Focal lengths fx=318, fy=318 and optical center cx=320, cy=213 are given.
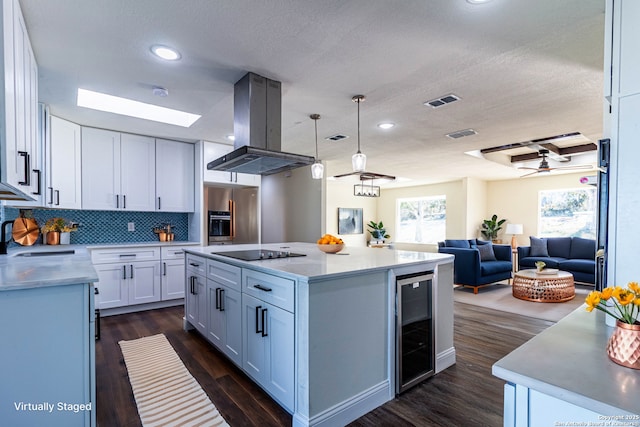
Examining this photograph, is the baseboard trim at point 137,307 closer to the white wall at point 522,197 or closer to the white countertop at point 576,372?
the white countertop at point 576,372

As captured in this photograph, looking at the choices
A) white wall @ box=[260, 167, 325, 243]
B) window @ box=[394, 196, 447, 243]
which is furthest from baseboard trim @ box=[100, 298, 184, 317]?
window @ box=[394, 196, 447, 243]

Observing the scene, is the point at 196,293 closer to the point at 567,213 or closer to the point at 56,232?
the point at 56,232

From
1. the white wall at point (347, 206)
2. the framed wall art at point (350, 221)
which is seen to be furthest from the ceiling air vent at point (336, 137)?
the framed wall art at point (350, 221)

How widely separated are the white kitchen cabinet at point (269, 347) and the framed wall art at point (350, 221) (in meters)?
7.43

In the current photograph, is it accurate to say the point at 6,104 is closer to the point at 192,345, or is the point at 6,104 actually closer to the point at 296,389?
the point at 296,389

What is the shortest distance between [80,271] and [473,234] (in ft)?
27.1

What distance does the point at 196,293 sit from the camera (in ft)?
10.4

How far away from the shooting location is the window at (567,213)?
21.9 ft

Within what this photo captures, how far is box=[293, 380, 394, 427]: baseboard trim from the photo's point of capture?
175 cm

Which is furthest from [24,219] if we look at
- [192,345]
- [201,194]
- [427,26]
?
A: [427,26]

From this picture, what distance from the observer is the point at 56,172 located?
143 inches

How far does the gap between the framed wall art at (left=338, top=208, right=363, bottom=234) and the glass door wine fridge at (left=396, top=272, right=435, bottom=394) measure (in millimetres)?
7182

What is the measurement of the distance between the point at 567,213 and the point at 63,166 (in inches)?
358

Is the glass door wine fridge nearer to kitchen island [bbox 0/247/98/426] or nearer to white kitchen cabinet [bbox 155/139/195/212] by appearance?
kitchen island [bbox 0/247/98/426]
